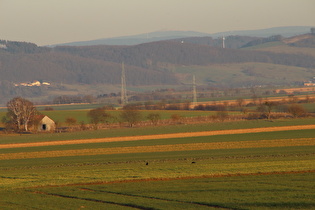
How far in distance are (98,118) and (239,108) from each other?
31915 mm

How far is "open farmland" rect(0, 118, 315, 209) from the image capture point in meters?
22.4

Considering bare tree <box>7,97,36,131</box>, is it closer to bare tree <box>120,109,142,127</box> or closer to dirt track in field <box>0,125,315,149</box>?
bare tree <box>120,109,142,127</box>

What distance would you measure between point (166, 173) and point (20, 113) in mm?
54237

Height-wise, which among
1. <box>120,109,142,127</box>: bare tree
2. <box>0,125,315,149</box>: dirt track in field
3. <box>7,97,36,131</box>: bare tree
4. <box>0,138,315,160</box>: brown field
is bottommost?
<box>0,125,315,149</box>: dirt track in field

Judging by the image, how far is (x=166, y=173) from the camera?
30531 mm

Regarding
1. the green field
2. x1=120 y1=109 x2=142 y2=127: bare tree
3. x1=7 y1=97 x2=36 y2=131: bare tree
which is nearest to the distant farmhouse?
x1=7 y1=97 x2=36 y2=131: bare tree

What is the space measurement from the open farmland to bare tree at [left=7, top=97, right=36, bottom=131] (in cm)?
2216

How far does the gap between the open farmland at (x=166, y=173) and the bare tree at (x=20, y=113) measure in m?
22.2

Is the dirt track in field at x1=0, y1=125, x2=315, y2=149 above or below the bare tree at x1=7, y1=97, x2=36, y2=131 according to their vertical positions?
below

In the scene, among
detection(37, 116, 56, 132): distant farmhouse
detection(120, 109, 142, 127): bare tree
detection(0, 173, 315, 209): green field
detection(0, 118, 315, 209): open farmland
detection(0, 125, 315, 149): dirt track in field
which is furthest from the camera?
detection(120, 109, 142, 127): bare tree

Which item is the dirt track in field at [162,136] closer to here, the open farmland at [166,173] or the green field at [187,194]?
the open farmland at [166,173]

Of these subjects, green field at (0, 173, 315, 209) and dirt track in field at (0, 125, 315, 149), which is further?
dirt track in field at (0, 125, 315, 149)

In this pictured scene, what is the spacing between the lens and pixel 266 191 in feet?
76.3

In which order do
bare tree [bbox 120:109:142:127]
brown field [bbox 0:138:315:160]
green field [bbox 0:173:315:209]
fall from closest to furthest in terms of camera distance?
green field [bbox 0:173:315:209] < brown field [bbox 0:138:315:160] < bare tree [bbox 120:109:142:127]
